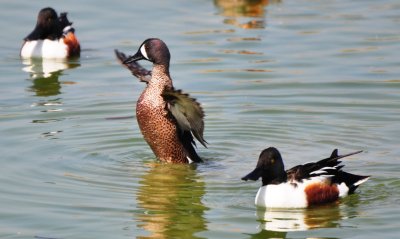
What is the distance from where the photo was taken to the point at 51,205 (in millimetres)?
9727

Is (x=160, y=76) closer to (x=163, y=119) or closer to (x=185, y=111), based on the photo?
(x=163, y=119)

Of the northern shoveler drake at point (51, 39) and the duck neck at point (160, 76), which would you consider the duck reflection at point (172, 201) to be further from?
the northern shoveler drake at point (51, 39)

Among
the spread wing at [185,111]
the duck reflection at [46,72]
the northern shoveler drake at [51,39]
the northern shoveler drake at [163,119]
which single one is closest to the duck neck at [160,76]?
the northern shoveler drake at [163,119]

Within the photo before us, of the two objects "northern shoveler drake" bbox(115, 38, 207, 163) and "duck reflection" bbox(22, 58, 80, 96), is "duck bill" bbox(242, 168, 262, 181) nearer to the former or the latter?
"northern shoveler drake" bbox(115, 38, 207, 163)

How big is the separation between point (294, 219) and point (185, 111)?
2089mm

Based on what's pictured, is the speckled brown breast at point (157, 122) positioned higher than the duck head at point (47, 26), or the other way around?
the duck head at point (47, 26)

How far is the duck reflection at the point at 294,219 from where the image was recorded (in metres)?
9.03

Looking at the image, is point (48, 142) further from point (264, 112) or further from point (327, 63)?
point (327, 63)

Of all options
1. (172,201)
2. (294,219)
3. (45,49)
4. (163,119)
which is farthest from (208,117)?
(45,49)

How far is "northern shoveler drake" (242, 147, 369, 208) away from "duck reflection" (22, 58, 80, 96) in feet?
17.2

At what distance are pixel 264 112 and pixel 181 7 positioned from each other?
6.54 m

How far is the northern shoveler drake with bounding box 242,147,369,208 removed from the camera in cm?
954

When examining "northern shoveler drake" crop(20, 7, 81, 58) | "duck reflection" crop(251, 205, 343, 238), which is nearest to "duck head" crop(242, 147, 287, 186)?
"duck reflection" crop(251, 205, 343, 238)

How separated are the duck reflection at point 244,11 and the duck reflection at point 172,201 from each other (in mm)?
7040
